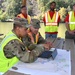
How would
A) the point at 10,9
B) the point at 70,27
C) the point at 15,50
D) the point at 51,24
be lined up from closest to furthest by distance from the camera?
1. the point at 15,50
2. the point at 70,27
3. the point at 51,24
4. the point at 10,9

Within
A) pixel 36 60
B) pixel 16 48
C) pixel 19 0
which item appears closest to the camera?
pixel 16 48

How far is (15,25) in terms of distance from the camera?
94.6 inches

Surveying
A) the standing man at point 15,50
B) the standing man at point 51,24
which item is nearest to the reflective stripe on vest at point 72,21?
the standing man at point 51,24

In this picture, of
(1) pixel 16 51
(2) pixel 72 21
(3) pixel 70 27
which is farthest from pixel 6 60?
(2) pixel 72 21

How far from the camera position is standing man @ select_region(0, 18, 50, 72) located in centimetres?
230

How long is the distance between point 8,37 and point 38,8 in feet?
19.4

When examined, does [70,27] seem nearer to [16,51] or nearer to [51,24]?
[51,24]

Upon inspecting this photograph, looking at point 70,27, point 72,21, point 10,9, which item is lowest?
point 70,27

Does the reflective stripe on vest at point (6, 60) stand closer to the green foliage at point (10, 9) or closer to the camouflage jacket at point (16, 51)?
the camouflage jacket at point (16, 51)

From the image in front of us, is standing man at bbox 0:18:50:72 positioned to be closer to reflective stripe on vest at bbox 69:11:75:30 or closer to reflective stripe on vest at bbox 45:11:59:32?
reflective stripe on vest at bbox 69:11:75:30

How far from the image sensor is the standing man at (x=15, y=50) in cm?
230

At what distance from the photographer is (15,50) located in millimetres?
2297

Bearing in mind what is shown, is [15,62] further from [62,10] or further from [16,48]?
[62,10]

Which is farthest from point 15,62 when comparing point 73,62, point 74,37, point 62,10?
point 62,10
